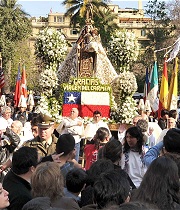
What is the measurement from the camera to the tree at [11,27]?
54.3 metres

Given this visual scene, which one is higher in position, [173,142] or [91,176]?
[173,142]

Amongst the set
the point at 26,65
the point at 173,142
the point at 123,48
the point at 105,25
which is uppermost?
the point at 105,25

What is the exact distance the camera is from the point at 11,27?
179 ft

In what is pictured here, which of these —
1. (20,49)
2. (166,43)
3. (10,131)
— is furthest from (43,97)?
(20,49)

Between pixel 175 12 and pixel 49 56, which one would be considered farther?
pixel 175 12

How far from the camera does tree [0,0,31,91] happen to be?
54.3 meters

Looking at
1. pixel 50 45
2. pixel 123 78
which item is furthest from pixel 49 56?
pixel 123 78

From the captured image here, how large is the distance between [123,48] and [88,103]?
2183mm

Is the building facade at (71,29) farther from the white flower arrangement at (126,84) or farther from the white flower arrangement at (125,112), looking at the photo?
the white flower arrangement at (125,112)

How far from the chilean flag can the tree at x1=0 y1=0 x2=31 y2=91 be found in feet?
124

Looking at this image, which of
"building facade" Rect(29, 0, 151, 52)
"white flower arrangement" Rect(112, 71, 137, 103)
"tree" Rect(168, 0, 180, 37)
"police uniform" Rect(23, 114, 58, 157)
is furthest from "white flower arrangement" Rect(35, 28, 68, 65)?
"building facade" Rect(29, 0, 151, 52)

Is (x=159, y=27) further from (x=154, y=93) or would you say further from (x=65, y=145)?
(x=65, y=145)

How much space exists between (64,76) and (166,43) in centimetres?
3532

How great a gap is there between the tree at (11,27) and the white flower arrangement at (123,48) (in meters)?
36.8
